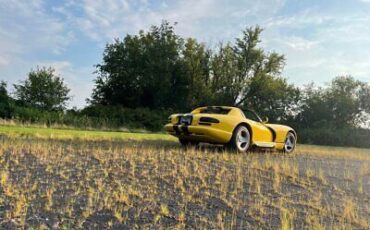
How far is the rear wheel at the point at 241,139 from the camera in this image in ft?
33.5

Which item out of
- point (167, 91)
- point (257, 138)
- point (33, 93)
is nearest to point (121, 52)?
point (167, 91)

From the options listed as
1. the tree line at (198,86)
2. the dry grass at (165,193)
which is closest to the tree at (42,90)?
the tree line at (198,86)

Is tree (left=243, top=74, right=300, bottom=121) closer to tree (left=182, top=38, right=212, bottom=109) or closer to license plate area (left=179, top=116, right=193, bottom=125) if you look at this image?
tree (left=182, top=38, right=212, bottom=109)

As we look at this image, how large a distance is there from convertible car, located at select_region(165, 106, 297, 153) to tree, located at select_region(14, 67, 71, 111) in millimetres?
35759

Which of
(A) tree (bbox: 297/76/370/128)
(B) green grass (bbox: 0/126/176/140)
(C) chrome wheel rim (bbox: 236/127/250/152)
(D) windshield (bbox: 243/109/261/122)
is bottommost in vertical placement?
(B) green grass (bbox: 0/126/176/140)

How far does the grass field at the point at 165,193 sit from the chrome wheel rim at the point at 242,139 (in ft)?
7.24

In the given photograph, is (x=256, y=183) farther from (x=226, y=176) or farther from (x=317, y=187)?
(x=317, y=187)

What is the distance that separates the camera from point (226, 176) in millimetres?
6684

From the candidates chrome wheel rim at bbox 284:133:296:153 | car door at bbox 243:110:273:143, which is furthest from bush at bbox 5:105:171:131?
chrome wheel rim at bbox 284:133:296:153

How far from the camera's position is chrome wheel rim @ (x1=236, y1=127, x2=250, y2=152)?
10320 mm

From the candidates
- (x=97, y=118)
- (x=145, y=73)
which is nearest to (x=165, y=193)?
(x=97, y=118)

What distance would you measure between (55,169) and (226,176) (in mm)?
2777

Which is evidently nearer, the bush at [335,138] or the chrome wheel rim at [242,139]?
the chrome wheel rim at [242,139]

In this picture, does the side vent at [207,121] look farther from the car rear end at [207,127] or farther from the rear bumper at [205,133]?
the rear bumper at [205,133]
